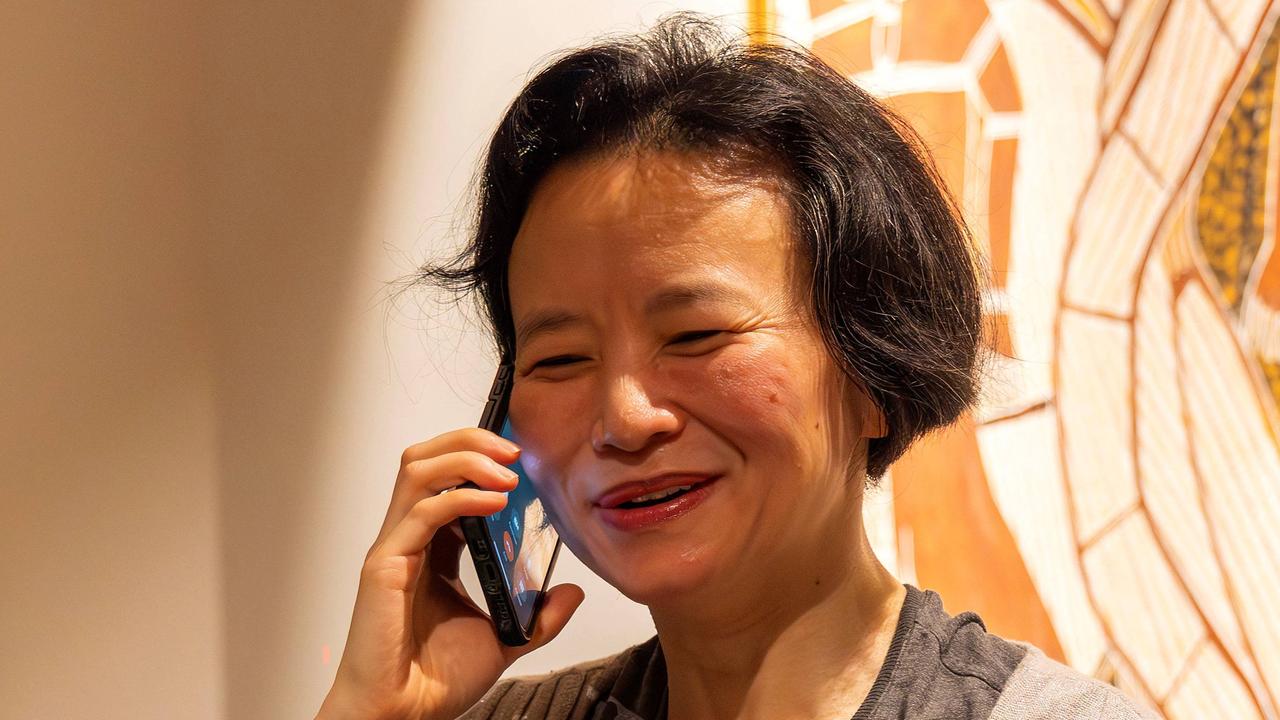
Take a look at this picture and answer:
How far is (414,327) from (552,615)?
1.32ft

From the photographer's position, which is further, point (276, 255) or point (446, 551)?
point (276, 255)

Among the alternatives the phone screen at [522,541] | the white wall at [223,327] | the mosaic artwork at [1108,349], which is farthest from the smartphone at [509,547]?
the mosaic artwork at [1108,349]

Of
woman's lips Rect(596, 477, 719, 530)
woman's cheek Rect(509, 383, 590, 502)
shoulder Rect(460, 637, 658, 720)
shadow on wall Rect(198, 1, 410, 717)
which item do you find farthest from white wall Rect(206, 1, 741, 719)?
woman's lips Rect(596, 477, 719, 530)

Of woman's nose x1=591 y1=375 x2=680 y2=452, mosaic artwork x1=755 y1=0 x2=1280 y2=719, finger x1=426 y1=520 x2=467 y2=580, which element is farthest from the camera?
mosaic artwork x1=755 y1=0 x2=1280 y2=719

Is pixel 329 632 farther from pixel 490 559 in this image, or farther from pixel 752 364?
pixel 752 364

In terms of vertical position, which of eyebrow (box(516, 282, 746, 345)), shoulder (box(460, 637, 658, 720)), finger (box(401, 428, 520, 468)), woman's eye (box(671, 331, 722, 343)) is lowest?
shoulder (box(460, 637, 658, 720))

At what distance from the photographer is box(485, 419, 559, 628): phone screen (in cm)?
103

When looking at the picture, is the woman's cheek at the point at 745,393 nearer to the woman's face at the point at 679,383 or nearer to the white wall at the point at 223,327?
the woman's face at the point at 679,383

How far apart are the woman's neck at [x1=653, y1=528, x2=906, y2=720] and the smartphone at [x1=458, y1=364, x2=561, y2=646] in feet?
0.41

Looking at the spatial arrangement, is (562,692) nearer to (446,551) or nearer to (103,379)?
(446,551)

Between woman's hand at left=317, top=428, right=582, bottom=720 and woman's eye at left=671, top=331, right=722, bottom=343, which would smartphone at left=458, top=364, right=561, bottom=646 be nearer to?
woman's hand at left=317, top=428, right=582, bottom=720

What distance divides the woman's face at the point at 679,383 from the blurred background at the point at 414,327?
1.25ft

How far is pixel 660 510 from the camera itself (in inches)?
36.5

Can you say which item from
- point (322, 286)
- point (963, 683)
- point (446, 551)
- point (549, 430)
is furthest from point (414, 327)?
point (963, 683)
